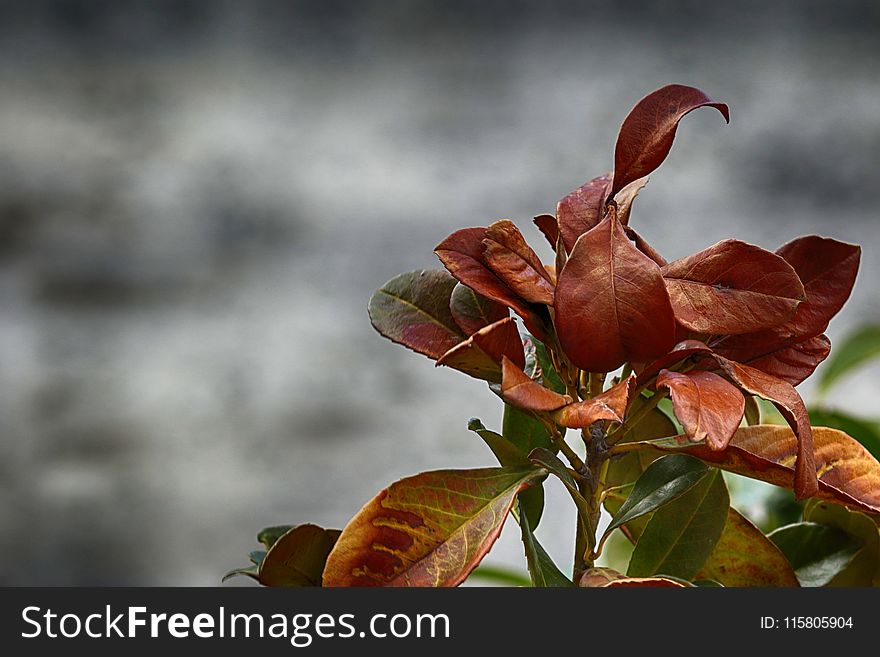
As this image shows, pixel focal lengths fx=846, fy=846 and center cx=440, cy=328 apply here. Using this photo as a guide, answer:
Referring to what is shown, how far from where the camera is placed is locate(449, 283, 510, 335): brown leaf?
1.18 feet

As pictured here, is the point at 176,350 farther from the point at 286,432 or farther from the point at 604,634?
the point at 604,634

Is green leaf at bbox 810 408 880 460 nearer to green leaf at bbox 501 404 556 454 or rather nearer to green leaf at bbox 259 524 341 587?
green leaf at bbox 501 404 556 454

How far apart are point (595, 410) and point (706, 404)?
1.5 inches

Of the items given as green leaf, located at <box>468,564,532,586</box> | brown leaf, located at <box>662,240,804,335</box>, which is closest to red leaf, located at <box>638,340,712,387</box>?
brown leaf, located at <box>662,240,804,335</box>

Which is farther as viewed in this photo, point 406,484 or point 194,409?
point 194,409

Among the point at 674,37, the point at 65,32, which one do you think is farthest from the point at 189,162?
the point at 674,37

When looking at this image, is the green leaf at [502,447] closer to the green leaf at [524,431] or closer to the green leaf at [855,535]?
the green leaf at [524,431]

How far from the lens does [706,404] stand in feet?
0.96

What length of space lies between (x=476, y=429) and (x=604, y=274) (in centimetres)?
10

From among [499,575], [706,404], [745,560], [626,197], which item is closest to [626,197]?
[626,197]

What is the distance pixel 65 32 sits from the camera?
197 cm

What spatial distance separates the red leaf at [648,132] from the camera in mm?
349

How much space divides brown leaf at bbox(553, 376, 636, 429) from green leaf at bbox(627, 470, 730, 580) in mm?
118

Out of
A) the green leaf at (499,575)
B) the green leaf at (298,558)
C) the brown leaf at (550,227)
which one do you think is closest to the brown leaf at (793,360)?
the brown leaf at (550,227)
